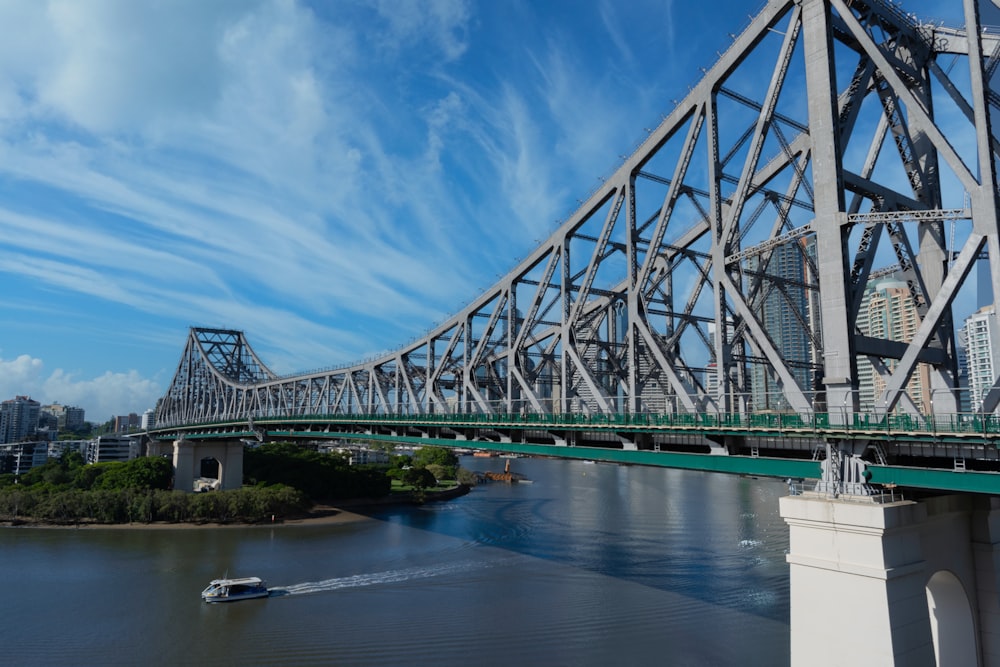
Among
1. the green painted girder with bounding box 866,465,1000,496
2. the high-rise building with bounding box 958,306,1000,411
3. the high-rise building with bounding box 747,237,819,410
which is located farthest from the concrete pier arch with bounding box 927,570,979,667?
the high-rise building with bounding box 958,306,1000,411

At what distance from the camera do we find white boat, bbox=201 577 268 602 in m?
30.6

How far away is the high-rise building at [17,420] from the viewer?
160m

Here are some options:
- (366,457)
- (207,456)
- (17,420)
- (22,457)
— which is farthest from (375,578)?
(17,420)

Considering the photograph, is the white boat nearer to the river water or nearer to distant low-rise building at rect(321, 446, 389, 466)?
the river water

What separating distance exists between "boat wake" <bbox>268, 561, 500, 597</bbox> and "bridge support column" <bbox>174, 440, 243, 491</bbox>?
38079 millimetres

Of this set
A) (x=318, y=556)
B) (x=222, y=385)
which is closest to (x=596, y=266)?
(x=318, y=556)

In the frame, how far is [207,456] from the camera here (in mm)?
72125

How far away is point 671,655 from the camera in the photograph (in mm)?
22891

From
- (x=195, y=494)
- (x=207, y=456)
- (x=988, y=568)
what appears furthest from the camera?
(x=207, y=456)

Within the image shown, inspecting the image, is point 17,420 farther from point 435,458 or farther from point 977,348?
point 977,348

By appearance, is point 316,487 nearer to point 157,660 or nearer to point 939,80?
point 157,660

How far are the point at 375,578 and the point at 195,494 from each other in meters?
28.4

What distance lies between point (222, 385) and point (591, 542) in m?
69.6

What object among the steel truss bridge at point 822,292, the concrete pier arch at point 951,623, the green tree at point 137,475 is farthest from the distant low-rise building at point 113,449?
the concrete pier arch at point 951,623
